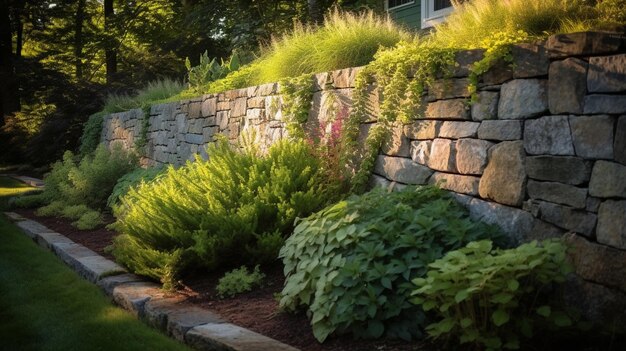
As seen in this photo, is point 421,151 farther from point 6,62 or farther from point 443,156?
point 6,62

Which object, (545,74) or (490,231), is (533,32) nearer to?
(545,74)

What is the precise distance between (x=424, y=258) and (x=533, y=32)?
1.94m

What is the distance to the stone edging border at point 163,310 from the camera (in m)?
3.09

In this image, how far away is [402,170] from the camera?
4352 mm

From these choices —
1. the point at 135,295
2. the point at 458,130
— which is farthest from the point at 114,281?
the point at 458,130

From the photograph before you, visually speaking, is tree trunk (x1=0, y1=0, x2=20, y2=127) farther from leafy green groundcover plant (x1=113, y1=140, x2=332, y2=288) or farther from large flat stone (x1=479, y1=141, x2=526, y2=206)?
large flat stone (x1=479, y1=141, x2=526, y2=206)

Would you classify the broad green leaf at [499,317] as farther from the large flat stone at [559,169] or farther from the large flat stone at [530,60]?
the large flat stone at [530,60]

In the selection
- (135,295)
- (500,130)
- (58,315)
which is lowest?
(58,315)

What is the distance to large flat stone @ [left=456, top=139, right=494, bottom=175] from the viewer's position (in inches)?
142

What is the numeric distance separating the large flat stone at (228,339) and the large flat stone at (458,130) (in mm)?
1864

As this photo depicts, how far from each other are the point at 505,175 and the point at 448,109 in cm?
74

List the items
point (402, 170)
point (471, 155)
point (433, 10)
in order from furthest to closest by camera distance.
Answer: point (433, 10) → point (402, 170) → point (471, 155)

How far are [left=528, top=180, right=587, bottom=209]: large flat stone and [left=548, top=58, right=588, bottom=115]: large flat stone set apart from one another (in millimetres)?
415

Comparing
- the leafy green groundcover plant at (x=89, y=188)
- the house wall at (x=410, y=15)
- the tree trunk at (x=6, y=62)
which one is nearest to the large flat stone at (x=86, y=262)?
the leafy green groundcover plant at (x=89, y=188)
